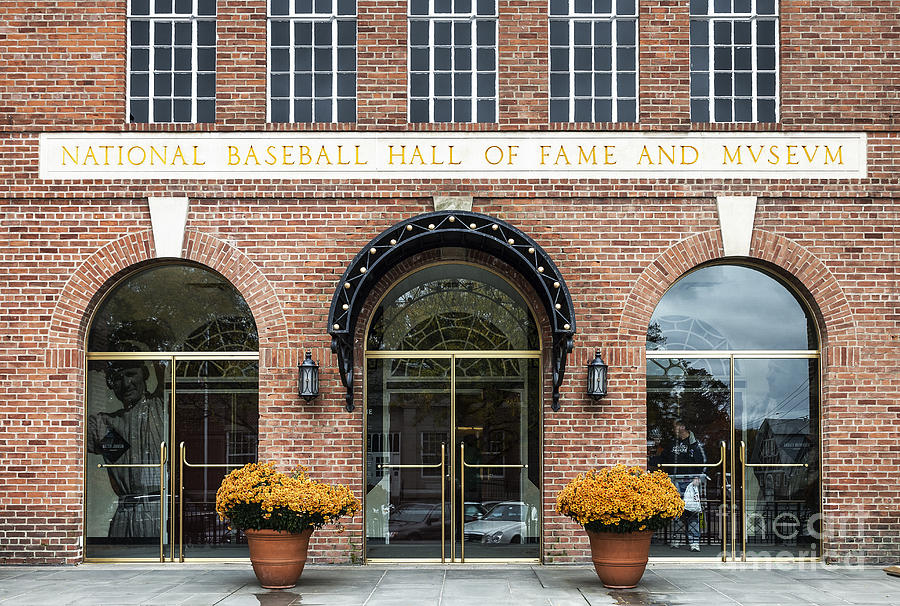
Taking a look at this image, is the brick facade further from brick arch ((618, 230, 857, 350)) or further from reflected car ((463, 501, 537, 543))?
reflected car ((463, 501, 537, 543))

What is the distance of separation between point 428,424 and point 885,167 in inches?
259

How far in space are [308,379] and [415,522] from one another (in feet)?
7.46

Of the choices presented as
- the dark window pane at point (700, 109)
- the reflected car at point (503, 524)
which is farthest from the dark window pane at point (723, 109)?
the reflected car at point (503, 524)

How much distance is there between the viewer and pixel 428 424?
499 inches

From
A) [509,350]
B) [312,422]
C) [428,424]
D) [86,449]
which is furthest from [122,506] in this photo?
[509,350]

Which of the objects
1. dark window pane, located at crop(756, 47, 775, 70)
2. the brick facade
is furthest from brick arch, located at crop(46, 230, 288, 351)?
dark window pane, located at crop(756, 47, 775, 70)

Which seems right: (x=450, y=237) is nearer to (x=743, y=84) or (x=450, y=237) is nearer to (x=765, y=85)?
(x=743, y=84)

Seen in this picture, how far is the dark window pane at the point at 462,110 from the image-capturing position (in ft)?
42.1

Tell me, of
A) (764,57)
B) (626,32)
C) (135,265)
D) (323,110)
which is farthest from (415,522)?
(764,57)

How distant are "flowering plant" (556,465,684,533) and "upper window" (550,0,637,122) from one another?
15.6 ft

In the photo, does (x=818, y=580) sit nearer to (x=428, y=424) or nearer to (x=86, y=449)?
(x=428, y=424)

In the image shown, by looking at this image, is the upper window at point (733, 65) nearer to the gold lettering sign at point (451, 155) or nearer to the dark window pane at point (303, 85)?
the gold lettering sign at point (451, 155)

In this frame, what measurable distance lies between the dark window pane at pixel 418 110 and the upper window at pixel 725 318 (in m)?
3.85

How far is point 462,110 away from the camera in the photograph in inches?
506
